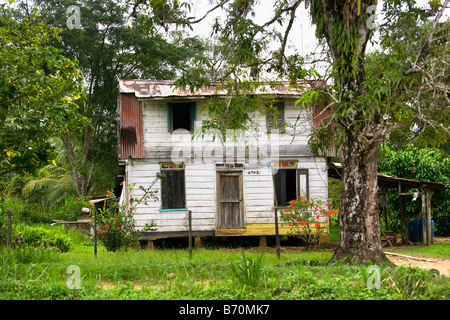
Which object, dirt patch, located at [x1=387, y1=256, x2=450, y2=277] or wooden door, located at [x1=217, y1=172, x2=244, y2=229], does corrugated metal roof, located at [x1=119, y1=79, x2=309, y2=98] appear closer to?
wooden door, located at [x1=217, y1=172, x2=244, y2=229]

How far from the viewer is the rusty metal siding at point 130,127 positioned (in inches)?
595

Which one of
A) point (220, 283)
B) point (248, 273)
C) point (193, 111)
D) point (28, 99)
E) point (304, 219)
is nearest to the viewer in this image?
point (248, 273)

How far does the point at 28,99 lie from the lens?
29.9ft

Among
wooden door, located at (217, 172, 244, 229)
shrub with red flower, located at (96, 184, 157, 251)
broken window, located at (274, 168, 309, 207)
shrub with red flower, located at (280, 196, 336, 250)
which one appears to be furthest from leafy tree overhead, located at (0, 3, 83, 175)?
broken window, located at (274, 168, 309, 207)

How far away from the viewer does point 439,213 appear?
18.9 meters

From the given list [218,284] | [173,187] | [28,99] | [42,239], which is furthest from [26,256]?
[173,187]

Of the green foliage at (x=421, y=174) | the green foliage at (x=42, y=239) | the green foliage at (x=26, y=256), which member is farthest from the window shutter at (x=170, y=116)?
the green foliage at (x=421, y=174)

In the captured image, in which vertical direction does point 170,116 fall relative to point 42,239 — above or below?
above

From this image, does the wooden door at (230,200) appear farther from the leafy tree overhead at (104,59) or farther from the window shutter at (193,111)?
the leafy tree overhead at (104,59)

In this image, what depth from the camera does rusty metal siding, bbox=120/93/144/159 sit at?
Answer: 1512 centimetres

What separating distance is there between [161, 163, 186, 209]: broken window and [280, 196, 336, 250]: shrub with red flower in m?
3.42

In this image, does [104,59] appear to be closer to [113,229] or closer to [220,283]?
[113,229]

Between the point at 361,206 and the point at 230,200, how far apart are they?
710 centimetres
